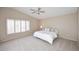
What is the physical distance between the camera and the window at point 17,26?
172cm

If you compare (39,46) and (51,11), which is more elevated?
(51,11)

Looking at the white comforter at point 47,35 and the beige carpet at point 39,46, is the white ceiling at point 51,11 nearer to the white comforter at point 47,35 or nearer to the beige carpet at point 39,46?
the white comforter at point 47,35

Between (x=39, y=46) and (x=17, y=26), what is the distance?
2.18ft

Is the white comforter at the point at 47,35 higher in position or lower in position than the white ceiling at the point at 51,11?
lower

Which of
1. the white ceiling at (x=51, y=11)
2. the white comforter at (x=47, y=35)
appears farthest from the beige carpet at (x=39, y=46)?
the white ceiling at (x=51, y=11)

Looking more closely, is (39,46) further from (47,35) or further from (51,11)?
(51,11)

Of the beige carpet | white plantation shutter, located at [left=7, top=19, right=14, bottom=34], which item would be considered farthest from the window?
the beige carpet

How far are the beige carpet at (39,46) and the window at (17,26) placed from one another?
0.73 ft

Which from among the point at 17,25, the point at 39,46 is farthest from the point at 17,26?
the point at 39,46

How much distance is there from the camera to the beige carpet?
5.72 feet

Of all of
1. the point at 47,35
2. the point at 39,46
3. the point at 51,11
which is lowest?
the point at 39,46

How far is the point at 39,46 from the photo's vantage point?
1.76 meters

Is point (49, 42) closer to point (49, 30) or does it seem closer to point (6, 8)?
point (49, 30)
